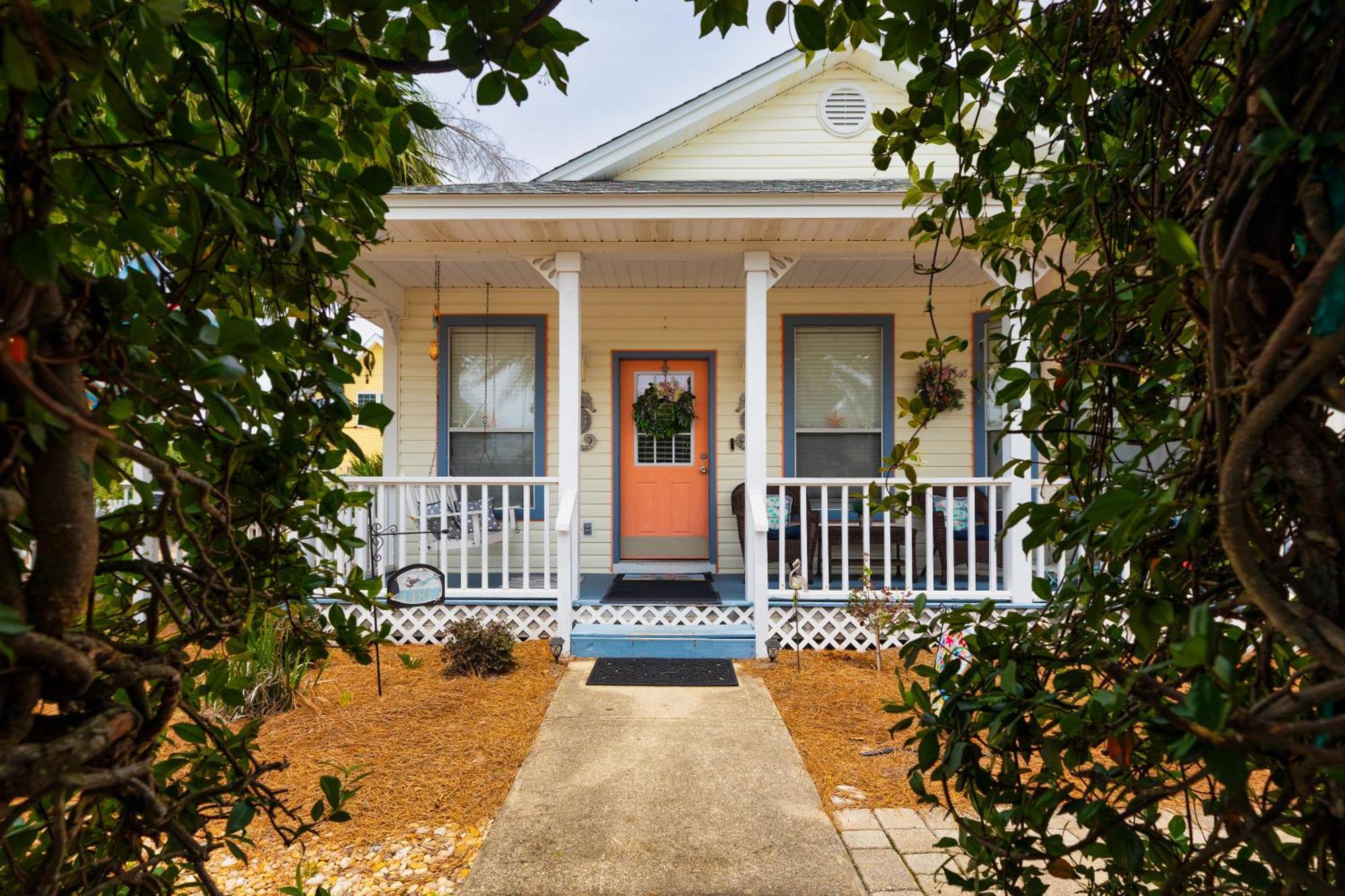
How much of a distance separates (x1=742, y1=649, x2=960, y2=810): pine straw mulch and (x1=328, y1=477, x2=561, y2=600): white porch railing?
1.96m

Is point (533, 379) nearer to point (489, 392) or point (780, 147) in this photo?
point (489, 392)

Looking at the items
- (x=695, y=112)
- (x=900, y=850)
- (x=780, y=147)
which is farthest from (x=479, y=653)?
(x=780, y=147)

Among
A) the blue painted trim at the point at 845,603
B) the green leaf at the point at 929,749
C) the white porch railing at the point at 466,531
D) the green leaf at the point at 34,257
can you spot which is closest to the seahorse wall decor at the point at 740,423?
the white porch railing at the point at 466,531

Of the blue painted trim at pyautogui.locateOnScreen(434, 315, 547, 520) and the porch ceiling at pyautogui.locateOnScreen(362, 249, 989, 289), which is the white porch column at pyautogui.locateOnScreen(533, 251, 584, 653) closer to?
the porch ceiling at pyautogui.locateOnScreen(362, 249, 989, 289)

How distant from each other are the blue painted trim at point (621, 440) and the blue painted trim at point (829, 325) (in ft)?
2.29

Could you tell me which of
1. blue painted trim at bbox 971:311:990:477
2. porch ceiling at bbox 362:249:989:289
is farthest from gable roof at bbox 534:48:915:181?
blue painted trim at bbox 971:311:990:477

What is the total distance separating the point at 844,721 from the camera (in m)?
3.81

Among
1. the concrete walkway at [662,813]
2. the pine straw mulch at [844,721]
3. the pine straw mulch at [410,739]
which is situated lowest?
the pine straw mulch at [844,721]

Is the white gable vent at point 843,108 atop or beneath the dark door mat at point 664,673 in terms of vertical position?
atop

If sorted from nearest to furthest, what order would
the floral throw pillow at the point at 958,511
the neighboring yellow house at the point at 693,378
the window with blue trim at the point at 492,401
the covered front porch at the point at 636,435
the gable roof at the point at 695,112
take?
the covered front porch at the point at 636,435
the floral throw pillow at the point at 958,511
the neighboring yellow house at the point at 693,378
the gable roof at the point at 695,112
the window with blue trim at the point at 492,401

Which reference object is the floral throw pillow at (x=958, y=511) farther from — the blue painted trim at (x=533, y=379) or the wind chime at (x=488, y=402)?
the wind chime at (x=488, y=402)

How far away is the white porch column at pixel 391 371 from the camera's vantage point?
6.66 metres

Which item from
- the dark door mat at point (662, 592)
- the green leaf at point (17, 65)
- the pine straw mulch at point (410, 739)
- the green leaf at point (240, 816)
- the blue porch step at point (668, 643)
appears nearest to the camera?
the green leaf at point (17, 65)

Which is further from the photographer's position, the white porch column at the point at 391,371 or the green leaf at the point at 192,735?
the white porch column at the point at 391,371
